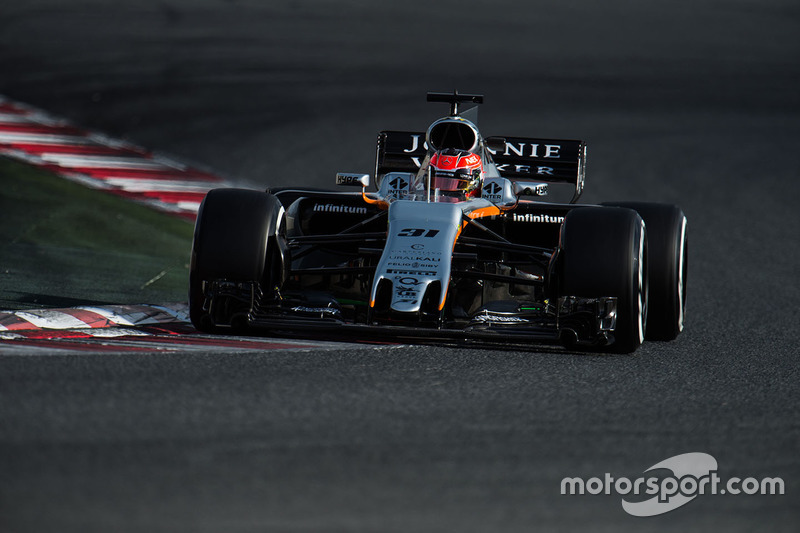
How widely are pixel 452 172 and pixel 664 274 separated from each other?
1.51m

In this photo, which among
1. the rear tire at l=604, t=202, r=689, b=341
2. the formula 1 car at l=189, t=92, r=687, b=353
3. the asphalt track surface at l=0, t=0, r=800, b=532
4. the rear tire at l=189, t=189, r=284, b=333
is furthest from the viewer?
the rear tire at l=604, t=202, r=689, b=341

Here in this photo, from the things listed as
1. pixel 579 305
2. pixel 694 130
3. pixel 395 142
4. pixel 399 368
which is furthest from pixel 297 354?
pixel 694 130

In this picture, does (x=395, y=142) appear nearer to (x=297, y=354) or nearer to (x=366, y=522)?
(x=297, y=354)

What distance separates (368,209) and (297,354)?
243cm

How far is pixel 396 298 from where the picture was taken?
6.97 m

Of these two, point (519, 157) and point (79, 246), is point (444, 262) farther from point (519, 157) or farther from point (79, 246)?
point (79, 246)

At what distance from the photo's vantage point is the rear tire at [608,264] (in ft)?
23.3

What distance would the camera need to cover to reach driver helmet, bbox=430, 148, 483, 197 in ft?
27.0

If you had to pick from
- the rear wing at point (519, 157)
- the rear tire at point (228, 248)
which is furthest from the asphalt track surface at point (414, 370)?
the rear wing at point (519, 157)

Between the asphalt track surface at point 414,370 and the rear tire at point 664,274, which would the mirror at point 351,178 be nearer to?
the rear tire at point 664,274

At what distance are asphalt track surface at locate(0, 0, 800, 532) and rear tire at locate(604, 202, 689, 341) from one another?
194 mm

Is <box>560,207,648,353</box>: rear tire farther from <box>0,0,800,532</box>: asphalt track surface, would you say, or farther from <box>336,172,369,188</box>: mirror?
<box>336,172,369,188</box>: mirror

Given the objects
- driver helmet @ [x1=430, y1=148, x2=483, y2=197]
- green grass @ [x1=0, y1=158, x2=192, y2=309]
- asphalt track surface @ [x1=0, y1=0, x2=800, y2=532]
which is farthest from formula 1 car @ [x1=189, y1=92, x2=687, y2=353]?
green grass @ [x1=0, y1=158, x2=192, y2=309]

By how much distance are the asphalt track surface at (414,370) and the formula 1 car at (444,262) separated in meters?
0.22
